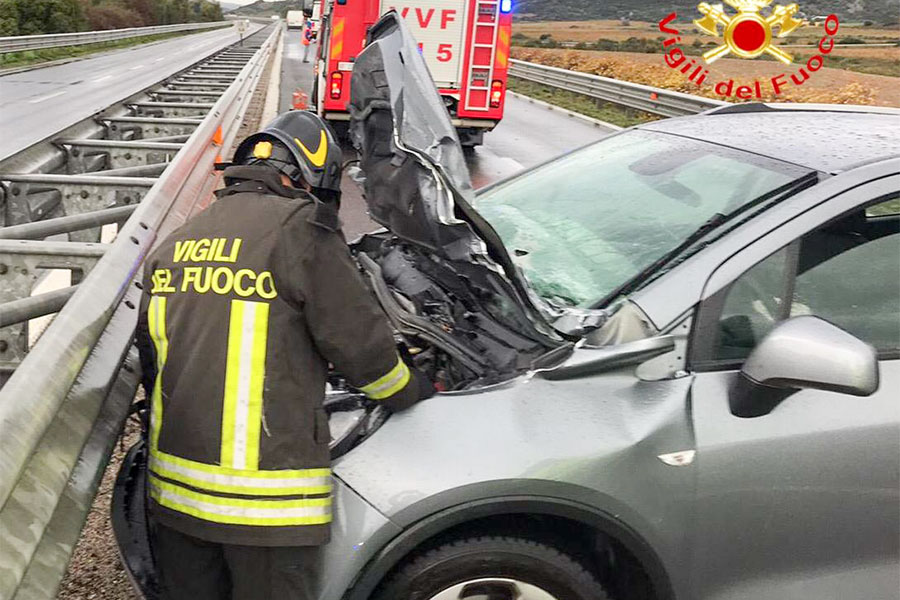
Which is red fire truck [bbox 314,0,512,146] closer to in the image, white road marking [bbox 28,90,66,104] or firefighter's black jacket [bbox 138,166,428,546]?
firefighter's black jacket [bbox 138,166,428,546]

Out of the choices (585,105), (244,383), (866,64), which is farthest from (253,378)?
(866,64)

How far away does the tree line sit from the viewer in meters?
39.4

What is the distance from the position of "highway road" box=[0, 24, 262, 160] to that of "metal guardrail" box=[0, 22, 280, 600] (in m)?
3.47

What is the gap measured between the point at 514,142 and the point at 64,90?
13.9m

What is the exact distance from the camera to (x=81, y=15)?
153ft

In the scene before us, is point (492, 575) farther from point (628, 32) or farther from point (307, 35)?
point (628, 32)

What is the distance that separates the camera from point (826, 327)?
201 centimetres

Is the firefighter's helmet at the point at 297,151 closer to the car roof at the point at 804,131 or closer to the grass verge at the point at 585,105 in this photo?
the car roof at the point at 804,131

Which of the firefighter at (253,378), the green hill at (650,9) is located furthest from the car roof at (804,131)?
the green hill at (650,9)

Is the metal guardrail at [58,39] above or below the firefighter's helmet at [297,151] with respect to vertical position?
below

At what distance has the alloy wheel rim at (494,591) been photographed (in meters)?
2.12

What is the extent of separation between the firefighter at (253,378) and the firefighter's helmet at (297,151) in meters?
0.17

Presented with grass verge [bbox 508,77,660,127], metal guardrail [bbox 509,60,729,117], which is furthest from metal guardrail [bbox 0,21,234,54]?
metal guardrail [bbox 509,60,729,117]

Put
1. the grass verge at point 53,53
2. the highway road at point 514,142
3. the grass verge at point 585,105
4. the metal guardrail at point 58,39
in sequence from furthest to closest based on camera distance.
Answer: the grass verge at point 53,53 → the metal guardrail at point 58,39 → the grass verge at point 585,105 → the highway road at point 514,142
